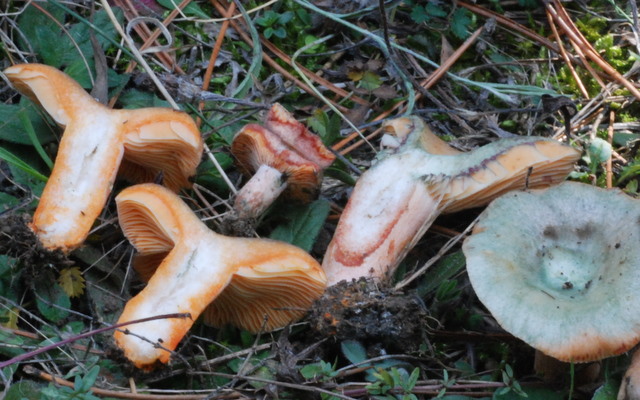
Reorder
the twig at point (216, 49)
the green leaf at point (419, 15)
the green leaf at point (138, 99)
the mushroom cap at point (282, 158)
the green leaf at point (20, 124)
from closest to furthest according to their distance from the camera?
1. the mushroom cap at point (282, 158)
2. the green leaf at point (20, 124)
3. the green leaf at point (138, 99)
4. the twig at point (216, 49)
5. the green leaf at point (419, 15)

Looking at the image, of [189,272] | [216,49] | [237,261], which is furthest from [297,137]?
[216,49]

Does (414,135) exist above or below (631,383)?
above

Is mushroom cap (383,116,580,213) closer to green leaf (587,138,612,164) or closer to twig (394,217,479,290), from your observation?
twig (394,217,479,290)

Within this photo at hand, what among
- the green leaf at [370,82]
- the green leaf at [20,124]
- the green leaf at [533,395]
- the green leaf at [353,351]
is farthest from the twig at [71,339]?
the green leaf at [370,82]

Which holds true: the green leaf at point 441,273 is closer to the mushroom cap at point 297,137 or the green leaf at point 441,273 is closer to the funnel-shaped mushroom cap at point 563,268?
the funnel-shaped mushroom cap at point 563,268

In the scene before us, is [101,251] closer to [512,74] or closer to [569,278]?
[569,278]

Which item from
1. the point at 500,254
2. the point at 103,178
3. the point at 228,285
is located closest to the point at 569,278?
the point at 500,254

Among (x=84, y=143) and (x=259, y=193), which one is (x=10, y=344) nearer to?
(x=84, y=143)

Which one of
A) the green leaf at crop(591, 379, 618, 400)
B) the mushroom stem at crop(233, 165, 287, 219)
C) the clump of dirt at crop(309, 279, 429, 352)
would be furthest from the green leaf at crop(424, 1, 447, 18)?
the green leaf at crop(591, 379, 618, 400)
